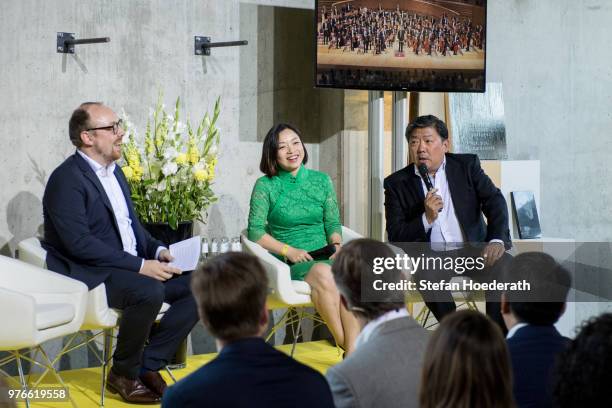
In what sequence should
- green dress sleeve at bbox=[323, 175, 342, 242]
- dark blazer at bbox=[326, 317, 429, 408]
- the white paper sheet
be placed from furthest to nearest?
green dress sleeve at bbox=[323, 175, 342, 242] < the white paper sheet < dark blazer at bbox=[326, 317, 429, 408]

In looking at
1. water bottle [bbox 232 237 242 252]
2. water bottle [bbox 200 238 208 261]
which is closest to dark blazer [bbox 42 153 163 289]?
water bottle [bbox 200 238 208 261]

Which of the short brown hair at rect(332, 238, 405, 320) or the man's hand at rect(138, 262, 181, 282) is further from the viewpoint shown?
the man's hand at rect(138, 262, 181, 282)

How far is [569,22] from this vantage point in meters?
7.50

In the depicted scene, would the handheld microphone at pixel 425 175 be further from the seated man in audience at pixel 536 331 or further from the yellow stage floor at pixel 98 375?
the seated man in audience at pixel 536 331

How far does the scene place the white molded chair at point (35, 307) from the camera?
398 cm

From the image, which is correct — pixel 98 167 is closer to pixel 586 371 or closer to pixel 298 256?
pixel 298 256

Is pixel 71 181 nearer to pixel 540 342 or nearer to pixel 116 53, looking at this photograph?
pixel 116 53

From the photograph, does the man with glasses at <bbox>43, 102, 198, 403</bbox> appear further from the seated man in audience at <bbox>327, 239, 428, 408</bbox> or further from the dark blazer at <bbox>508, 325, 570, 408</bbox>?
the dark blazer at <bbox>508, 325, 570, 408</bbox>

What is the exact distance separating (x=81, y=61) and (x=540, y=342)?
373 cm

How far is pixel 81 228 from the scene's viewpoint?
4.47m

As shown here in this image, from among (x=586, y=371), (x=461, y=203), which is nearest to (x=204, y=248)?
(x=461, y=203)

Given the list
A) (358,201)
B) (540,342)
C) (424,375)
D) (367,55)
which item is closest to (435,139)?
(367,55)

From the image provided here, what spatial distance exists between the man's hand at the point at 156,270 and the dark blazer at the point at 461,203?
4.24 ft

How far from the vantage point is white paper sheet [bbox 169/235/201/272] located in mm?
4766
